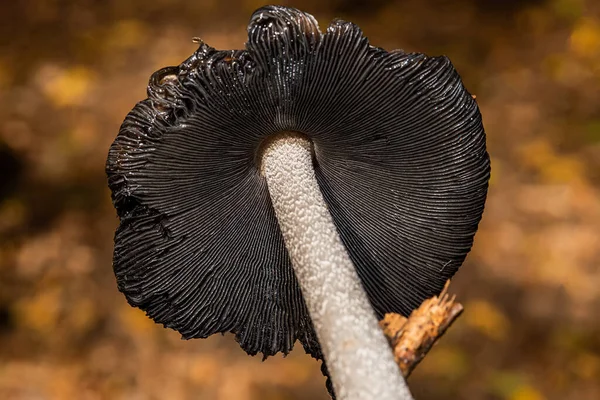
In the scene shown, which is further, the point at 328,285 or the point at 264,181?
the point at 264,181

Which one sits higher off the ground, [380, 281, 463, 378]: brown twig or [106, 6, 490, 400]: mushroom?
[106, 6, 490, 400]: mushroom

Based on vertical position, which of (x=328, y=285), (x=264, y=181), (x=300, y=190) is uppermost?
(x=264, y=181)

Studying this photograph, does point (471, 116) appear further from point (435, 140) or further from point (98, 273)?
point (98, 273)

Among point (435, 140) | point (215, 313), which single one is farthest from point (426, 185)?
point (215, 313)

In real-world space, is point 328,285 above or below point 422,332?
above

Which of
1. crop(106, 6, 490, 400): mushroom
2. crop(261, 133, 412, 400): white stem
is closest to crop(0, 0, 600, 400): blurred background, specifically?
crop(106, 6, 490, 400): mushroom

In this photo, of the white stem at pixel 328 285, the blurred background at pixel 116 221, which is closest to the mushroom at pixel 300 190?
the white stem at pixel 328 285

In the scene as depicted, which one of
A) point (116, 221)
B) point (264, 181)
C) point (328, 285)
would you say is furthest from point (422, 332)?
point (116, 221)

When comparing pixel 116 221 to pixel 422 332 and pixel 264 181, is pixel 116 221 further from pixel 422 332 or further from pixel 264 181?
pixel 422 332

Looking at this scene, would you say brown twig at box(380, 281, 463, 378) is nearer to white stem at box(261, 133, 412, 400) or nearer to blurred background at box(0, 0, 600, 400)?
white stem at box(261, 133, 412, 400)
